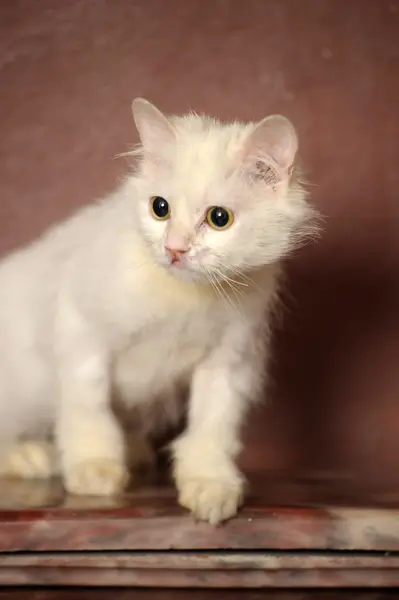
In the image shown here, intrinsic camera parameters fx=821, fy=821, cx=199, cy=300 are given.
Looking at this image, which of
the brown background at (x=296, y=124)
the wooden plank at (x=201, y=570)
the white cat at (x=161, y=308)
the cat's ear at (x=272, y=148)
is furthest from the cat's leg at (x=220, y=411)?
the brown background at (x=296, y=124)

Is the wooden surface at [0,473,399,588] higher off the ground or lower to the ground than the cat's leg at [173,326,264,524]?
lower

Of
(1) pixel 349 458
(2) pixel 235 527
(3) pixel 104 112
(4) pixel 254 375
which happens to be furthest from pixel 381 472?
(3) pixel 104 112

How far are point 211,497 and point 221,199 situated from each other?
34 centimetres

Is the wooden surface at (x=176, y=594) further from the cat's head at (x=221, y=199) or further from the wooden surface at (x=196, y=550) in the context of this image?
the cat's head at (x=221, y=199)

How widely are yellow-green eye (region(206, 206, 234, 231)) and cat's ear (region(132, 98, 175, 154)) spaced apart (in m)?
0.12

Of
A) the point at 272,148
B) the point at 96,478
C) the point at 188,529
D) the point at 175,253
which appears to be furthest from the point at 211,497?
the point at 272,148

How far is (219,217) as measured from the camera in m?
0.97

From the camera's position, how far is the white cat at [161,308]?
0.97 meters

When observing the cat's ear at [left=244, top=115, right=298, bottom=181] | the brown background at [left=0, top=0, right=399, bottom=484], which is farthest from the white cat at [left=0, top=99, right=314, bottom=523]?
the brown background at [left=0, top=0, right=399, bottom=484]

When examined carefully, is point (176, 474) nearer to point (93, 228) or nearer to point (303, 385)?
point (93, 228)

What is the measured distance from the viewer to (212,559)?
2.88 feet

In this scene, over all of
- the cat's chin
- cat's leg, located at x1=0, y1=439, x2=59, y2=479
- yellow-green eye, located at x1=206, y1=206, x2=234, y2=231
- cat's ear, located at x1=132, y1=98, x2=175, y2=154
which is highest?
cat's ear, located at x1=132, y1=98, x2=175, y2=154

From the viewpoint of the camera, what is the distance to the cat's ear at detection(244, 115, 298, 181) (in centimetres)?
95

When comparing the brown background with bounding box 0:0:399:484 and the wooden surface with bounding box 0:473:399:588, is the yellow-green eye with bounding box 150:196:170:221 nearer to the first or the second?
the wooden surface with bounding box 0:473:399:588
